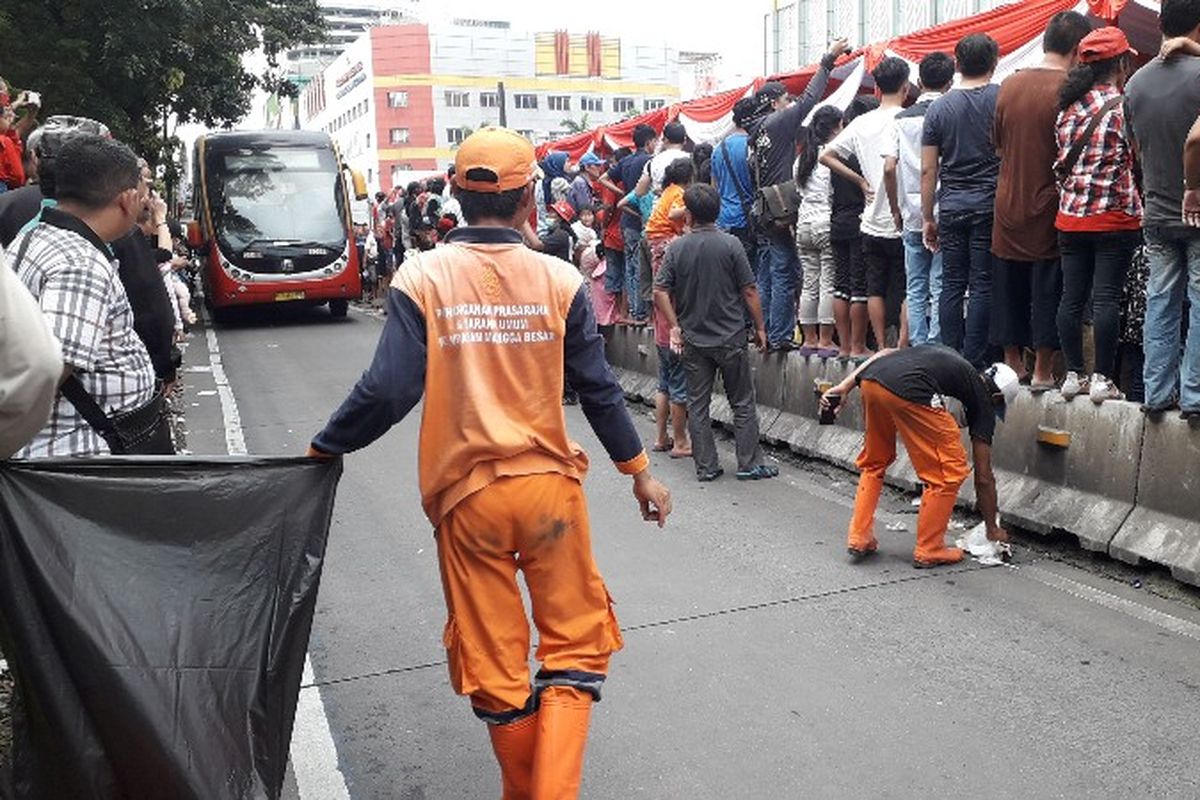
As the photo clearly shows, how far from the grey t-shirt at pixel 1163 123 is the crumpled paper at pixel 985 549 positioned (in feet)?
5.49

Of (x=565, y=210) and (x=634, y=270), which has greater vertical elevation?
(x=565, y=210)

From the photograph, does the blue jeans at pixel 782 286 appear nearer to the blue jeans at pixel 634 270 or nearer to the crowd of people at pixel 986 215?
the crowd of people at pixel 986 215

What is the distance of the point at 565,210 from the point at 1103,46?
6986 millimetres

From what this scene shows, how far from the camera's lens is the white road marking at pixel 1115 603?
4.97 m

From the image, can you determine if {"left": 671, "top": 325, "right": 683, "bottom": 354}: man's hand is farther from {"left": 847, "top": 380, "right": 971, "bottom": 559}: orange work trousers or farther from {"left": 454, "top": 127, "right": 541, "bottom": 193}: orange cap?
{"left": 454, "top": 127, "right": 541, "bottom": 193}: orange cap

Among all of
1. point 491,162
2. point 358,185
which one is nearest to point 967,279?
point 491,162

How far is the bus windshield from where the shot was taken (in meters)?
19.1

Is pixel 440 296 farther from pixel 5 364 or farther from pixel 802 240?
pixel 802 240

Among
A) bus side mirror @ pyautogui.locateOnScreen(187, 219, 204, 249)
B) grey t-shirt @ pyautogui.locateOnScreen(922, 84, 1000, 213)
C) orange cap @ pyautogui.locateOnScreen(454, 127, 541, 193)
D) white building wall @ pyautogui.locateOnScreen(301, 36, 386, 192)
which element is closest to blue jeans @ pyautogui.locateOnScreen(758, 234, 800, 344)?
grey t-shirt @ pyautogui.locateOnScreen(922, 84, 1000, 213)

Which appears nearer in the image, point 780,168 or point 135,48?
point 780,168

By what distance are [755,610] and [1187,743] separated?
1.89 meters

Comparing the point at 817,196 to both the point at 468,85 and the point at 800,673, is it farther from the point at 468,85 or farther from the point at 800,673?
the point at 468,85

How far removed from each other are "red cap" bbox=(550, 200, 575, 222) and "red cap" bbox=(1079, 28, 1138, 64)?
22.4 feet

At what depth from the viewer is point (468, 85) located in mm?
93750
